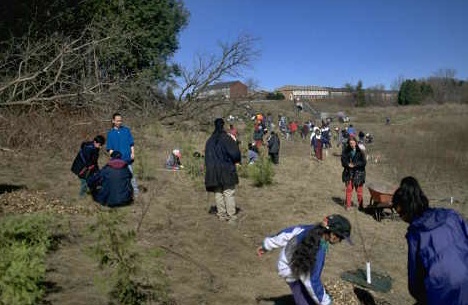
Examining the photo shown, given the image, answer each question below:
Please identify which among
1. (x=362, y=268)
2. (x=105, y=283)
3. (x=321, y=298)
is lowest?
(x=362, y=268)

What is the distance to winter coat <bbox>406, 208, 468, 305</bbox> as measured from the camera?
2957 mm

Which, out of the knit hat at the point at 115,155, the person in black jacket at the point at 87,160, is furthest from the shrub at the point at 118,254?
the person in black jacket at the point at 87,160

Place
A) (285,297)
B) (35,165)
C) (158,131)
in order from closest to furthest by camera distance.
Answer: (285,297) < (35,165) < (158,131)

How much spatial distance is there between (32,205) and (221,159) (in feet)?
10.4

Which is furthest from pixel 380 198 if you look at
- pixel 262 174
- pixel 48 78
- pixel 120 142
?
pixel 48 78

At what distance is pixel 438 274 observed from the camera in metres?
2.96

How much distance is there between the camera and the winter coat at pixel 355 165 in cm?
930

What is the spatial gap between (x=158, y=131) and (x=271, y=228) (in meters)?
12.2

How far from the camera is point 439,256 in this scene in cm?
296

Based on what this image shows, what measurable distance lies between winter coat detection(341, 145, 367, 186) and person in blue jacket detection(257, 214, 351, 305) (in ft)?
19.3

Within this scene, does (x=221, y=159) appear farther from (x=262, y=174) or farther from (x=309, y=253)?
(x=262, y=174)

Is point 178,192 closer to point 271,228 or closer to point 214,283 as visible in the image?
point 271,228

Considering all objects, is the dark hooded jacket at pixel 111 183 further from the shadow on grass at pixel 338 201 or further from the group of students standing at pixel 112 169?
the shadow on grass at pixel 338 201

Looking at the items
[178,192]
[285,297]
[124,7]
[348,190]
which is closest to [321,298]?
[285,297]
